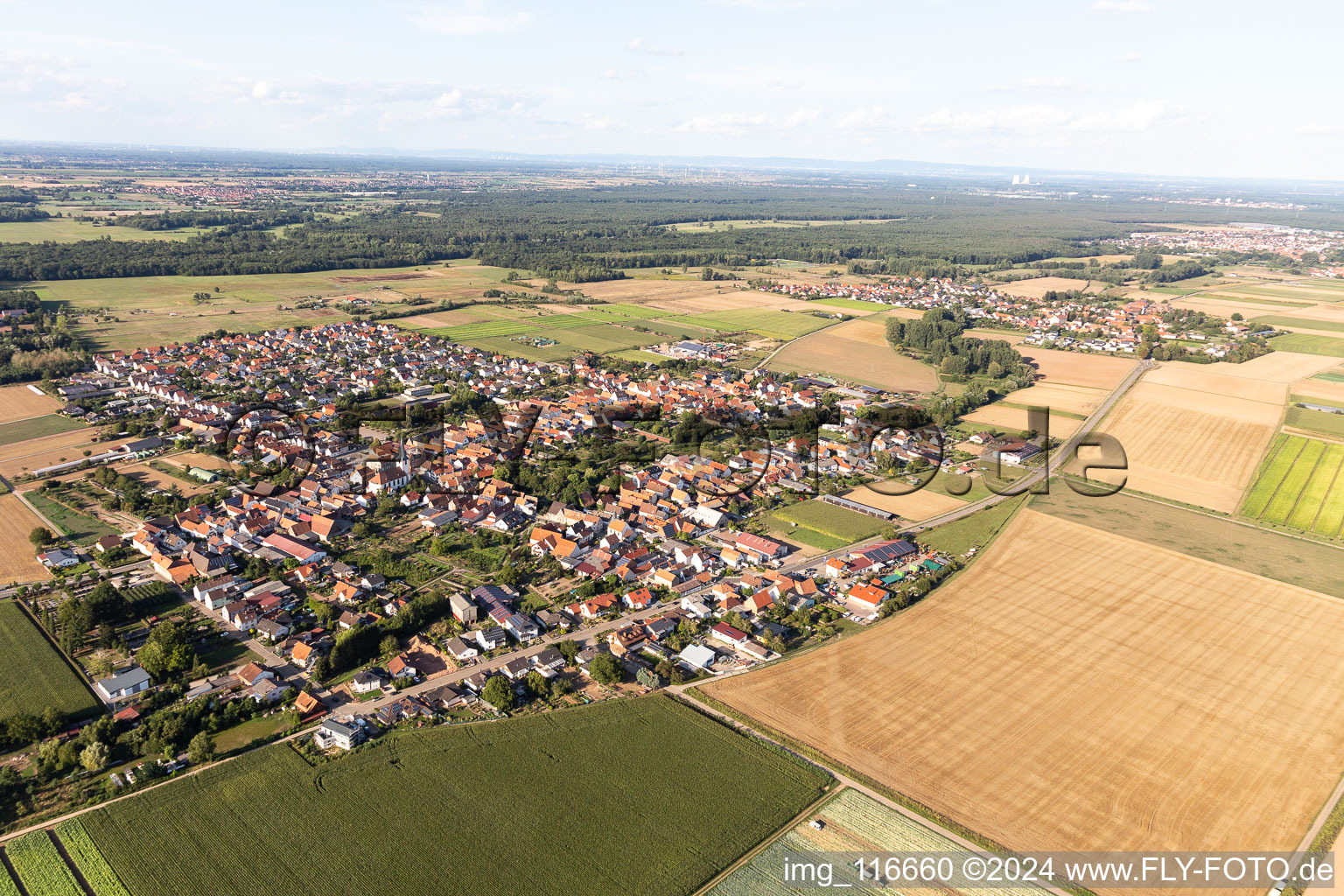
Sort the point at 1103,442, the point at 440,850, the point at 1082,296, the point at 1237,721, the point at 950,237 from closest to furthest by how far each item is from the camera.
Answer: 1. the point at 440,850
2. the point at 1237,721
3. the point at 1103,442
4. the point at 1082,296
5. the point at 950,237

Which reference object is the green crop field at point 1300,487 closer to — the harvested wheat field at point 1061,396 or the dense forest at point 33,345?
the harvested wheat field at point 1061,396

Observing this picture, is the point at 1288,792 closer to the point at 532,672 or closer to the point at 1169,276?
the point at 532,672

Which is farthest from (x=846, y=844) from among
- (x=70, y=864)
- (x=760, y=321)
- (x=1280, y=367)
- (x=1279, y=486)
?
(x=1280, y=367)

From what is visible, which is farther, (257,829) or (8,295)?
(8,295)

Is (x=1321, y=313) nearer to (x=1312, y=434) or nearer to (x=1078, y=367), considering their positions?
(x=1078, y=367)

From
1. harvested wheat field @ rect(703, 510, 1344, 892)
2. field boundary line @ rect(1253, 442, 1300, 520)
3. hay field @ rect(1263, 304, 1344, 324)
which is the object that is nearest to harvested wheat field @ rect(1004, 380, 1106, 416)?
field boundary line @ rect(1253, 442, 1300, 520)

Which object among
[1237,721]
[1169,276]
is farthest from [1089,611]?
[1169,276]
